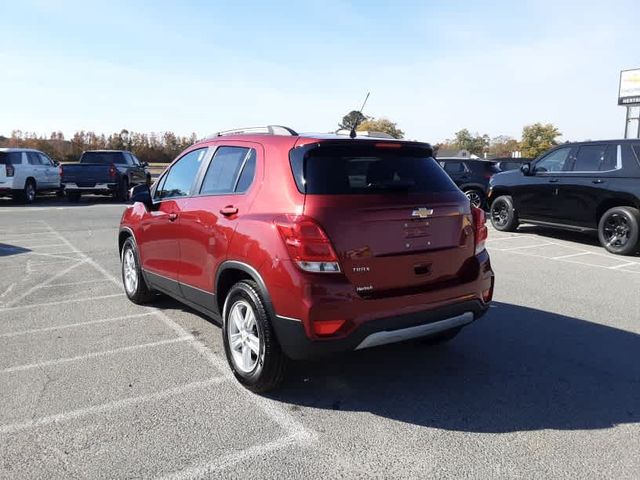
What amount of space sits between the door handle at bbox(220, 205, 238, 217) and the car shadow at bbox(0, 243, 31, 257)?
→ 22.1ft

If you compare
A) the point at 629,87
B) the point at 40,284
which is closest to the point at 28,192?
the point at 40,284

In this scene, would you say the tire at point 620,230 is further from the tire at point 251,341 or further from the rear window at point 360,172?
the tire at point 251,341

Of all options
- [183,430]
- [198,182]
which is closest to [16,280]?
[198,182]

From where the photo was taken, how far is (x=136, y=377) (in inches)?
158

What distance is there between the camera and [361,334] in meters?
3.35

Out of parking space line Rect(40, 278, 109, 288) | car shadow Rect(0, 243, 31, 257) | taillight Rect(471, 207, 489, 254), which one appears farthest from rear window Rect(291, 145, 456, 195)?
car shadow Rect(0, 243, 31, 257)

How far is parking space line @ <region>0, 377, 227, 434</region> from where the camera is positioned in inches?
129

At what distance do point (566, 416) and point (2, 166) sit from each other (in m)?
18.8

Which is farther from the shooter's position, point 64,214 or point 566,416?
point 64,214

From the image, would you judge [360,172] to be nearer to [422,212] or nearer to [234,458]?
[422,212]

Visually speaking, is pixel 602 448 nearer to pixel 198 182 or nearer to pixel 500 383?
pixel 500 383

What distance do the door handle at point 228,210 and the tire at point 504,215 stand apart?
9385 millimetres

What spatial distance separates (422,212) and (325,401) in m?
1.42

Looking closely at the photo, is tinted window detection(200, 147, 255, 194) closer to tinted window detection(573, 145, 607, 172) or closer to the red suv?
the red suv
